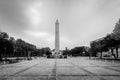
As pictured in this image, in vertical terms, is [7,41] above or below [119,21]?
below

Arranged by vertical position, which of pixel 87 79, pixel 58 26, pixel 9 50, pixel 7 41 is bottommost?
pixel 87 79

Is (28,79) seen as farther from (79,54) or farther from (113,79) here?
(79,54)

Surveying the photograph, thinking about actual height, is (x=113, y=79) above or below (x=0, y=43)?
below

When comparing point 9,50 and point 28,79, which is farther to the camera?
point 9,50

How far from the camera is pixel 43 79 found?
10.4 m

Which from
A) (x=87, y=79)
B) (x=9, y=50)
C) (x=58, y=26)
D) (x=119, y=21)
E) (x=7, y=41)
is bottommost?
(x=87, y=79)

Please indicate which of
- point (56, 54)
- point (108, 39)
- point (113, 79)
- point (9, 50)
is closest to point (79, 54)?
point (56, 54)

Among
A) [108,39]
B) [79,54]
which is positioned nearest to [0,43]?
[108,39]

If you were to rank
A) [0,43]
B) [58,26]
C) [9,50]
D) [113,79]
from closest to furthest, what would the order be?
[113,79] → [0,43] → [9,50] → [58,26]

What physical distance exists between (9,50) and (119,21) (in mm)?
29726

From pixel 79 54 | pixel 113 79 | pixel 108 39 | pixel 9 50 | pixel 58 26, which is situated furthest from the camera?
pixel 79 54

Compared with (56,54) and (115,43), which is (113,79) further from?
(56,54)

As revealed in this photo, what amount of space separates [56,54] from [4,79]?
233 ft

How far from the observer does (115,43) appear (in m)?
39.9
